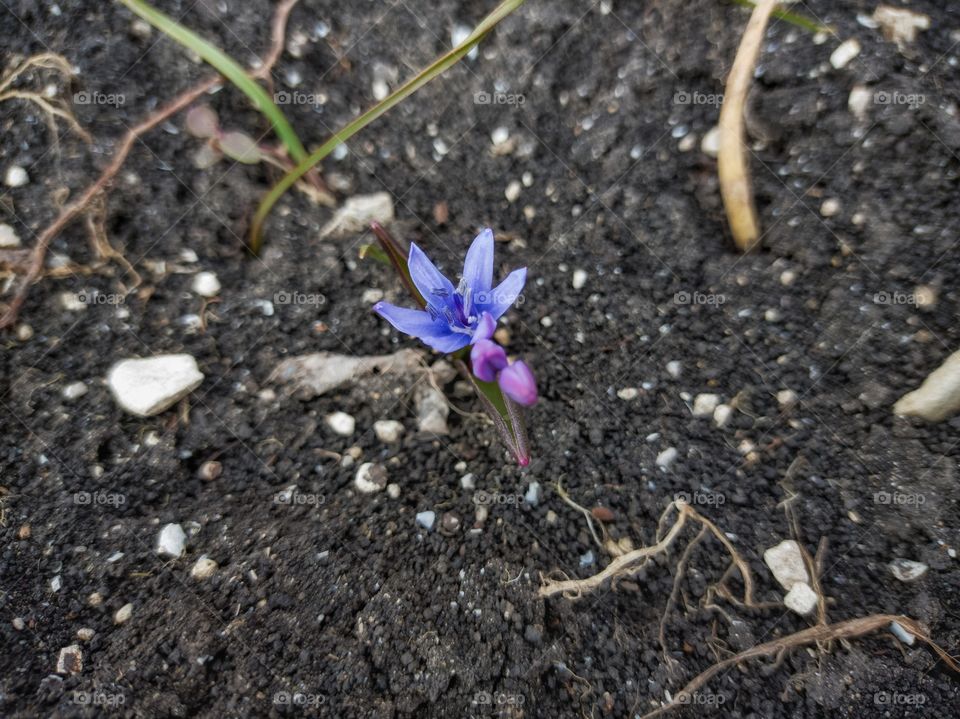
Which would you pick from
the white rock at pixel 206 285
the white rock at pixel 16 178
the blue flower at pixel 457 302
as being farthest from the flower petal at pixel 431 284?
the white rock at pixel 16 178

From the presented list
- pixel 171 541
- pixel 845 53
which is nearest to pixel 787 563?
pixel 845 53

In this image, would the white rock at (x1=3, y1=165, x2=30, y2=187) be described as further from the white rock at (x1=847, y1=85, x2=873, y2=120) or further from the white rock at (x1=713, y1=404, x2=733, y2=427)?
the white rock at (x1=847, y1=85, x2=873, y2=120)

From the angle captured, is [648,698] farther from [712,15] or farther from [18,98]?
[18,98]

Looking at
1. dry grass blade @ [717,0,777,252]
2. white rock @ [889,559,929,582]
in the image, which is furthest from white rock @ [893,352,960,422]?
dry grass blade @ [717,0,777,252]

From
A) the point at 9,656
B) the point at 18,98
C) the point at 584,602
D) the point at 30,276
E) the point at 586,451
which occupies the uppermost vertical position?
the point at 18,98

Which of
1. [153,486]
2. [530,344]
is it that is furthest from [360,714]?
[530,344]

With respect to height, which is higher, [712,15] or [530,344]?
[712,15]

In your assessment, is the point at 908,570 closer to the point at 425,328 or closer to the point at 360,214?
the point at 425,328
